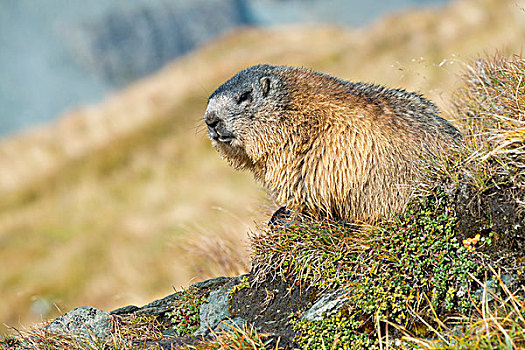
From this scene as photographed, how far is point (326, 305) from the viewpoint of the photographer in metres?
4.32

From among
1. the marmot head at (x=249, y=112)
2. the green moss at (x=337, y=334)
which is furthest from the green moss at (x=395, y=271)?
the marmot head at (x=249, y=112)

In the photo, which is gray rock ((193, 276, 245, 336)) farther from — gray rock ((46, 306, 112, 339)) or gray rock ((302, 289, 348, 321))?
gray rock ((46, 306, 112, 339))

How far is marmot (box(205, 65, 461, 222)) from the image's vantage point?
4734 mm

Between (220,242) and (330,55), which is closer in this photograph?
(220,242)

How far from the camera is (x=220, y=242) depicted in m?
7.59

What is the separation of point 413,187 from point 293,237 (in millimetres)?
1317

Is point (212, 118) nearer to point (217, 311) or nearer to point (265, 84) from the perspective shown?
point (265, 84)

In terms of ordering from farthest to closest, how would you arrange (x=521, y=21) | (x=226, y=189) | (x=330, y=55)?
(x=330, y=55) < (x=521, y=21) < (x=226, y=189)

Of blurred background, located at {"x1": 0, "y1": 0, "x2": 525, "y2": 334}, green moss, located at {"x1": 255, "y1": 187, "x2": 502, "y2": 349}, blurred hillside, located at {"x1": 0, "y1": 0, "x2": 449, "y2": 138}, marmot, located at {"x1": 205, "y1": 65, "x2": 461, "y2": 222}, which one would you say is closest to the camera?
green moss, located at {"x1": 255, "y1": 187, "x2": 502, "y2": 349}

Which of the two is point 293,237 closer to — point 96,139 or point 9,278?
point 9,278

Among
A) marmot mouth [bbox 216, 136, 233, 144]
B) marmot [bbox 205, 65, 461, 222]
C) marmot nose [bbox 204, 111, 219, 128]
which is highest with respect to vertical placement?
marmot nose [bbox 204, 111, 219, 128]

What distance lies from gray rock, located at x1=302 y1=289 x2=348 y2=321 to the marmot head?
182 cm

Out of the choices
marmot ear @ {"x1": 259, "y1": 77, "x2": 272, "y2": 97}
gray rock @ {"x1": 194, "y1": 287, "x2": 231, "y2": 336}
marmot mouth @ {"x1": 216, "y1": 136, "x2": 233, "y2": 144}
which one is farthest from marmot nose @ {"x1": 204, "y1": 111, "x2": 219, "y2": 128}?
gray rock @ {"x1": 194, "y1": 287, "x2": 231, "y2": 336}

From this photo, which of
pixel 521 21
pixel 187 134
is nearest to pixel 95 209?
pixel 187 134
